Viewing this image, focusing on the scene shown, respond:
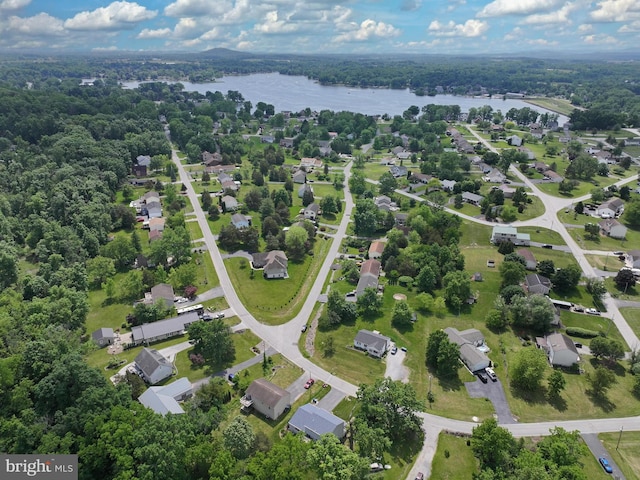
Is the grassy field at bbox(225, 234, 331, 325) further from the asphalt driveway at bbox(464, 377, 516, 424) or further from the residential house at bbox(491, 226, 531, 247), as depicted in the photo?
the residential house at bbox(491, 226, 531, 247)

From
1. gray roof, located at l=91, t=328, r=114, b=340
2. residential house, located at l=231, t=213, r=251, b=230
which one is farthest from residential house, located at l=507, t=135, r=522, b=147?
gray roof, located at l=91, t=328, r=114, b=340

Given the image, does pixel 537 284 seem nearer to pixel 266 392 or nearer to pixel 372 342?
pixel 372 342

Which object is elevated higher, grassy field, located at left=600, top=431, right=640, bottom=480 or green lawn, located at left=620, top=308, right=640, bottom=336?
green lawn, located at left=620, top=308, right=640, bottom=336

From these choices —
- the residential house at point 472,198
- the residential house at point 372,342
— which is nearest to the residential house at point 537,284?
the residential house at point 372,342

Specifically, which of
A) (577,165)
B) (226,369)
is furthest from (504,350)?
(577,165)

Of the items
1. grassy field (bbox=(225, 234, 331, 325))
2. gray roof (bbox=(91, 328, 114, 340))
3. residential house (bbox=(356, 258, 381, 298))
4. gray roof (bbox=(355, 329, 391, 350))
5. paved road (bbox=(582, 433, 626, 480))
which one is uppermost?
residential house (bbox=(356, 258, 381, 298))

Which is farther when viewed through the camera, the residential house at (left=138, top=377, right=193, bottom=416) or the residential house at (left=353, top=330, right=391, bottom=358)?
the residential house at (left=353, top=330, right=391, bottom=358)
